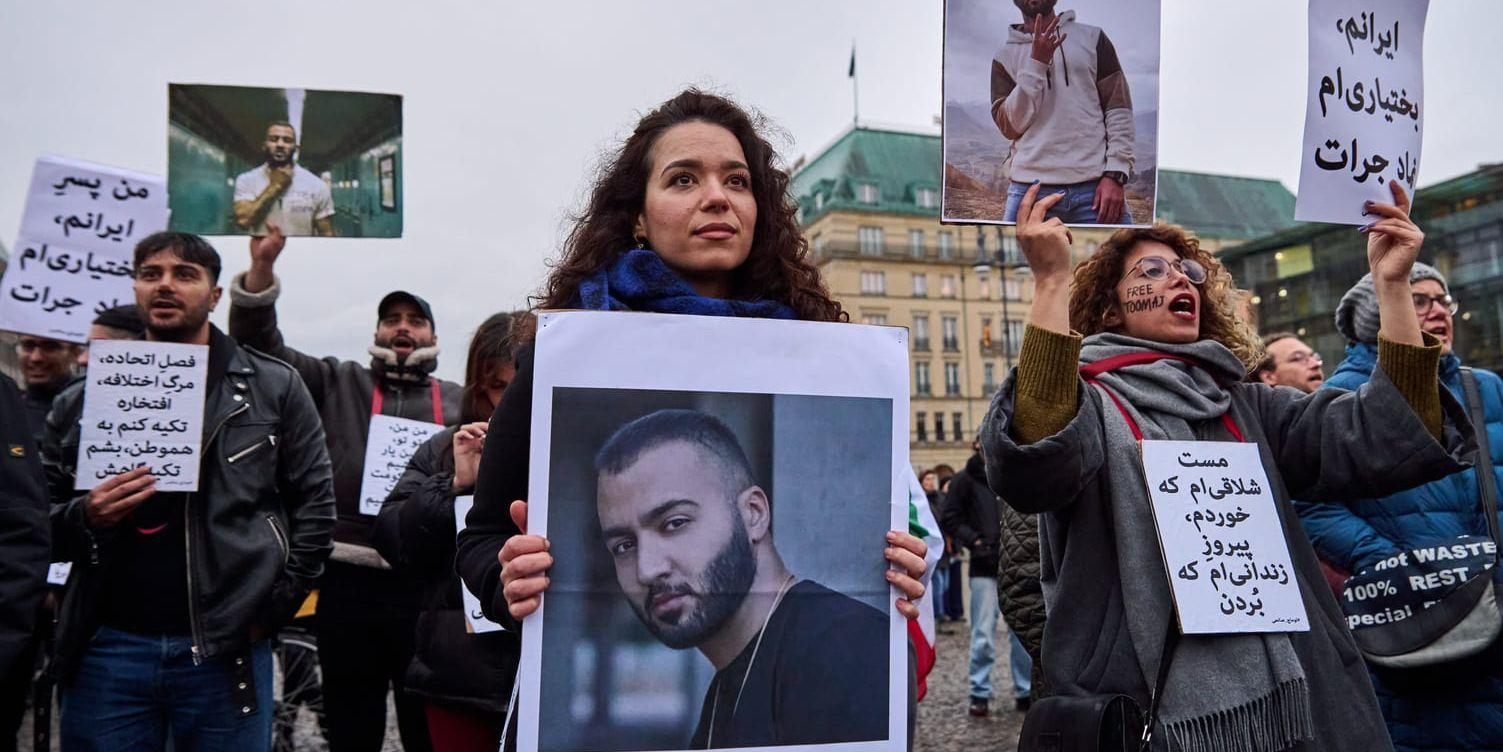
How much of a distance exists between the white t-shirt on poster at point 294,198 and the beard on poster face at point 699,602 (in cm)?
263

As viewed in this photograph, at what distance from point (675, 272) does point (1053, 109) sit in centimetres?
94

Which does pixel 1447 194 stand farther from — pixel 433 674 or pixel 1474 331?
pixel 433 674

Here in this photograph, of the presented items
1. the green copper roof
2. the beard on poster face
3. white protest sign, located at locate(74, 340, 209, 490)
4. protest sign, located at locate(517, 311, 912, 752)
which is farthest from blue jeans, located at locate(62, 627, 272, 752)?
the green copper roof

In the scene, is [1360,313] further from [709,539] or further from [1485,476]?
[709,539]

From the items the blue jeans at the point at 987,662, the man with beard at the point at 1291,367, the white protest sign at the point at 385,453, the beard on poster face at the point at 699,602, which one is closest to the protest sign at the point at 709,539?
the beard on poster face at the point at 699,602

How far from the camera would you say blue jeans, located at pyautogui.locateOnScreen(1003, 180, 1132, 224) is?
2.29 meters

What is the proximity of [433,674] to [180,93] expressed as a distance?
7.21 ft

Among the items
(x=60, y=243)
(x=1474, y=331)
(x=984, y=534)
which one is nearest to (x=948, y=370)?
(x=1474, y=331)

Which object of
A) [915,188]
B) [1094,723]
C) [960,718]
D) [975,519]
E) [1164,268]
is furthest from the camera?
[915,188]

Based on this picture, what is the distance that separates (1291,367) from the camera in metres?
5.25

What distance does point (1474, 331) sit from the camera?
22.3 meters

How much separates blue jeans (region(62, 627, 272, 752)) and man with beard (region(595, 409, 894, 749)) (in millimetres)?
2254

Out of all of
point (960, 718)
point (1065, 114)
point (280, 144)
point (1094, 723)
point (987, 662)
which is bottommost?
point (960, 718)

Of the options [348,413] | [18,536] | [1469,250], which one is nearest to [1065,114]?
[18,536]
